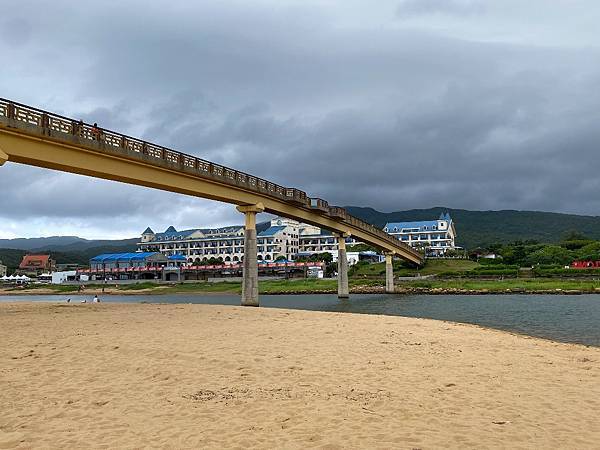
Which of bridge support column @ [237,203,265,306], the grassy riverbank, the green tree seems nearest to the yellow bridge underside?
bridge support column @ [237,203,265,306]

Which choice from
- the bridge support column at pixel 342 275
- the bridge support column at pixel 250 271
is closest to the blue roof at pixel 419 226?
the bridge support column at pixel 342 275

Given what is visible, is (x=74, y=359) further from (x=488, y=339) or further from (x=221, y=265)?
(x=221, y=265)

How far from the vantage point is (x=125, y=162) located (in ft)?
108

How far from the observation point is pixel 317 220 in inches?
2473

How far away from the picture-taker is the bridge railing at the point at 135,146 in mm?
26078

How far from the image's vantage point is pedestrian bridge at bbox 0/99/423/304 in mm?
26250

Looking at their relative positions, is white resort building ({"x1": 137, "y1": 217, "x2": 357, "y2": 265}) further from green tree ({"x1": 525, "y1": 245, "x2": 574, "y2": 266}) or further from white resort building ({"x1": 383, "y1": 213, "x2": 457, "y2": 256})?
green tree ({"x1": 525, "y1": 245, "x2": 574, "y2": 266})

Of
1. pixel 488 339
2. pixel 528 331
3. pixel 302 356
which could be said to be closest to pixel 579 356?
pixel 488 339

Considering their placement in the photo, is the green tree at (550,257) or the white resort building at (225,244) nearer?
the green tree at (550,257)

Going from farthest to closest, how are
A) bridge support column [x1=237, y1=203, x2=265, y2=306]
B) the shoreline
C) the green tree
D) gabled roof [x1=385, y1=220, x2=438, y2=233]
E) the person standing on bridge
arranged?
gabled roof [x1=385, y1=220, x2=438, y2=233], the green tree, the shoreline, bridge support column [x1=237, y1=203, x2=265, y2=306], the person standing on bridge

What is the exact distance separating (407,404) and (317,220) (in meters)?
54.1

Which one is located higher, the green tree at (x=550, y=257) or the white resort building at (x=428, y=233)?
the white resort building at (x=428, y=233)

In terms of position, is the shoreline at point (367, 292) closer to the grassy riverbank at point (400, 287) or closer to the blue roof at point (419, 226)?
the grassy riverbank at point (400, 287)

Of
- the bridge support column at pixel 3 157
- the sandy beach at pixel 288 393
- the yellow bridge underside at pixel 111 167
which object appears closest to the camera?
the sandy beach at pixel 288 393
